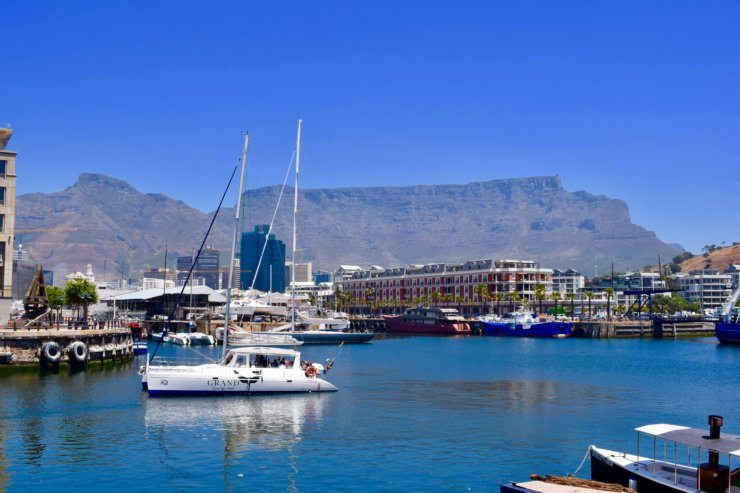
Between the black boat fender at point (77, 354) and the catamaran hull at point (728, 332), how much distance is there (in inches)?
4315

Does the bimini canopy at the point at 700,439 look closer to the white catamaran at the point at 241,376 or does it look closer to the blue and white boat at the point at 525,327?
the white catamaran at the point at 241,376

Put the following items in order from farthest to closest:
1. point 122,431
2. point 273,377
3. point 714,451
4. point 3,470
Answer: point 273,377, point 122,431, point 3,470, point 714,451

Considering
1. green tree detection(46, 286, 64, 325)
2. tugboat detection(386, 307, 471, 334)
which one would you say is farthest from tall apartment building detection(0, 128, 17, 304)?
tugboat detection(386, 307, 471, 334)

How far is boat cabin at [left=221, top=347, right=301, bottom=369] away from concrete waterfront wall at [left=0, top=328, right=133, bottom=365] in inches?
→ 939

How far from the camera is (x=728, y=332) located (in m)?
136

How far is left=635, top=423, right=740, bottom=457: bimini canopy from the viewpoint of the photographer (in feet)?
84.2

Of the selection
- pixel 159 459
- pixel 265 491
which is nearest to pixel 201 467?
pixel 159 459

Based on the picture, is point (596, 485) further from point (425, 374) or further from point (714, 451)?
point (425, 374)

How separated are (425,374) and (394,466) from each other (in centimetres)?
4242

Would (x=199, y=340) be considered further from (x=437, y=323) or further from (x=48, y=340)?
(x=437, y=323)

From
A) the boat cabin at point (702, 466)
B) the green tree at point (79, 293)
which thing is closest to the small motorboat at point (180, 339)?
the green tree at point (79, 293)

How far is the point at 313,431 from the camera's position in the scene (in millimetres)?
43562

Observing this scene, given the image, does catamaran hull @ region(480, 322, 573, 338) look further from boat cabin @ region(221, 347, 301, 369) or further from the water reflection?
the water reflection

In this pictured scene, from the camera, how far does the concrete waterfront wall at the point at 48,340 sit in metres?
69.6
